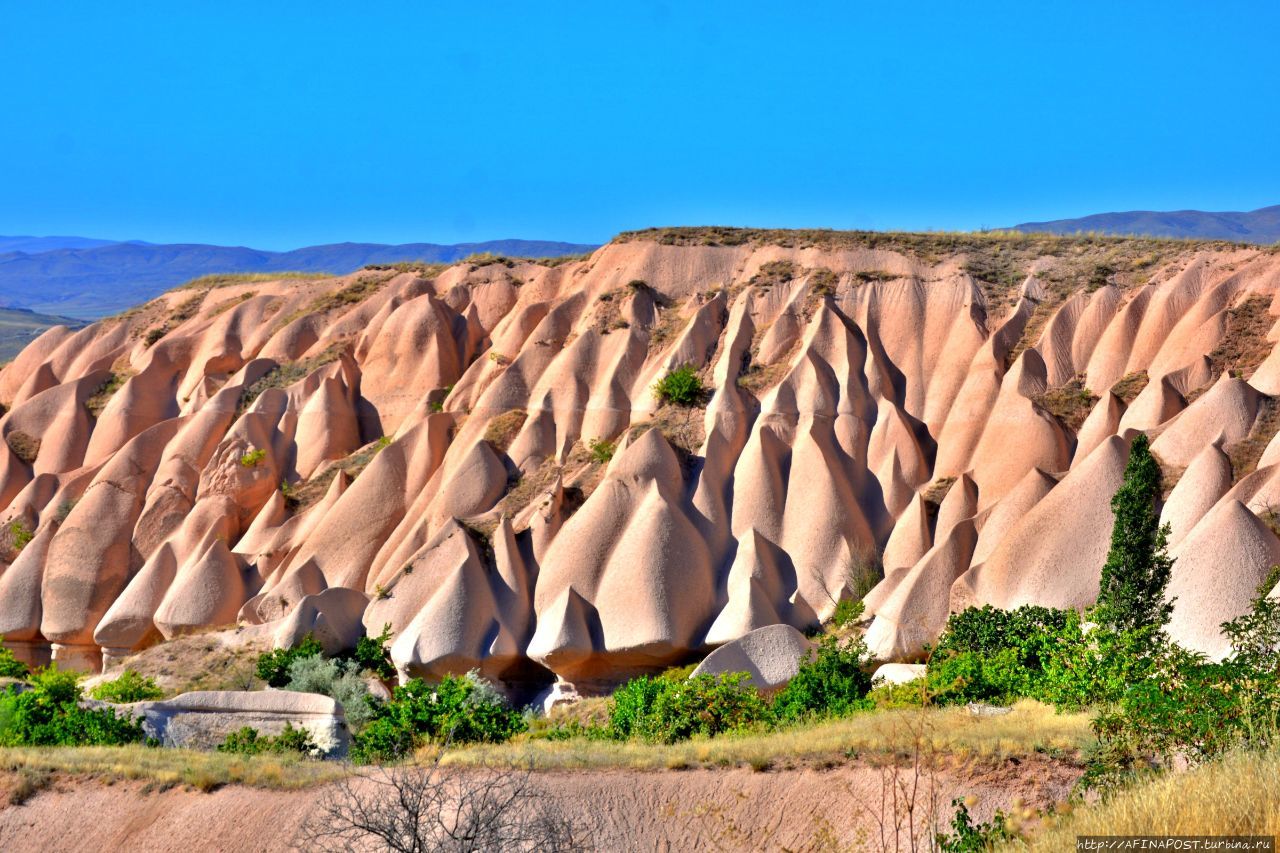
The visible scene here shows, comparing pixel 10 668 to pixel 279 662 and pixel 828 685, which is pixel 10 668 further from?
pixel 828 685

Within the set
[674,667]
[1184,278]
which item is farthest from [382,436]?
[1184,278]

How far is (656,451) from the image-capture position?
32656mm

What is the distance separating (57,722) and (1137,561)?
1859 cm

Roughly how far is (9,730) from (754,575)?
1508 cm

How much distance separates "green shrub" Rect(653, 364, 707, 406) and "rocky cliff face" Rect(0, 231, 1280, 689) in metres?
0.36

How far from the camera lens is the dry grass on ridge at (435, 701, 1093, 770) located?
15266 mm

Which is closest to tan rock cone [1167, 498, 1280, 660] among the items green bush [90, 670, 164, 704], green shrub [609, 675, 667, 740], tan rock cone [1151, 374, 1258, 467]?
tan rock cone [1151, 374, 1258, 467]

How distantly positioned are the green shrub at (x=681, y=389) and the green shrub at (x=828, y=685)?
9863 millimetres

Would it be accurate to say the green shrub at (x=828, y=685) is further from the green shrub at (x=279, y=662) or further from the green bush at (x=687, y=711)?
the green shrub at (x=279, y=662)

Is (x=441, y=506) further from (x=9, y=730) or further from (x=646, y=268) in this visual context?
(x=9, y=730)

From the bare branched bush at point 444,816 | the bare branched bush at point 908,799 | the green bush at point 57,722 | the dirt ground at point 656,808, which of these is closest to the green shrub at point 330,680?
the green bush at point 57,722

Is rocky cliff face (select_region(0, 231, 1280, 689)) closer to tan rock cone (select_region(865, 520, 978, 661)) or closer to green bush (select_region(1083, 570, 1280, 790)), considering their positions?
tan rock cone (select_region(865, 520, 978, 661))

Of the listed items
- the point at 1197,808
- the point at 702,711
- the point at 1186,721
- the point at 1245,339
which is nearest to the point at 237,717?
the point at 702,711

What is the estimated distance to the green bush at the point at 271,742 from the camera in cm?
2055
